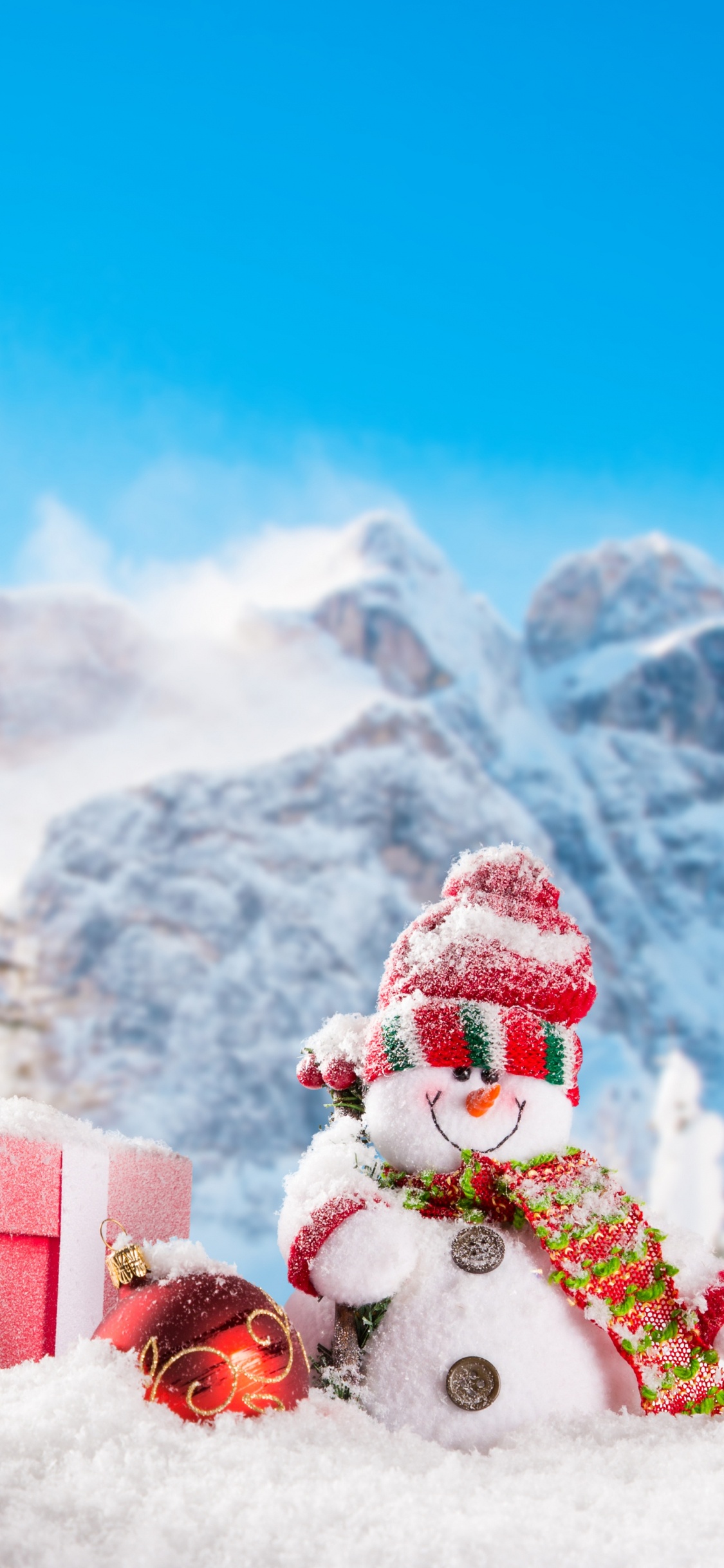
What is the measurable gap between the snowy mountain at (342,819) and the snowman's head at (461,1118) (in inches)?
310

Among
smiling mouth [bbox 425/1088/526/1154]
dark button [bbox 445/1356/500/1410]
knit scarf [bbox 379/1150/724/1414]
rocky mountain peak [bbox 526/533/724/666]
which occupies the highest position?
rocky mountain peak [bbox 526/533/724/666]

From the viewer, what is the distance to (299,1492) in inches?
24.1

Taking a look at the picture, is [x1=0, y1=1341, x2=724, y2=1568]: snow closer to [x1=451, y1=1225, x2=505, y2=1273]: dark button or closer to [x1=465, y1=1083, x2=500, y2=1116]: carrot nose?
[x1=451, y1=1225, x2=505, y2=1273]: dark button

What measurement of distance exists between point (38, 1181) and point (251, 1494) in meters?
0.41

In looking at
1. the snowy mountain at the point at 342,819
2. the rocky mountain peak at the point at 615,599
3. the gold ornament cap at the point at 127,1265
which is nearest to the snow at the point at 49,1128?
the gold ornament cap at the point at 127,1265

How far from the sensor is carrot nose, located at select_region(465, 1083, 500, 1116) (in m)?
0.96

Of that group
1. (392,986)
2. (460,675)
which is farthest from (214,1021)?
(392,986)

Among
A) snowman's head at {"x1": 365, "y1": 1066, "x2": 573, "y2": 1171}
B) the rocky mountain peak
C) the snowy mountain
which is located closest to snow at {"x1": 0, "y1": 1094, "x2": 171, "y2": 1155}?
snowman's head at {"x1": 365, "y1": 1066, "x2": 573, "y2": 1171}

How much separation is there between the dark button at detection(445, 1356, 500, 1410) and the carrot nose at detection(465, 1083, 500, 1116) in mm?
187

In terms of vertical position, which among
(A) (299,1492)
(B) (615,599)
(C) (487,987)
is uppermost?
(B) (615,599)

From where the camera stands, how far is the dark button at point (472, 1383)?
882mm

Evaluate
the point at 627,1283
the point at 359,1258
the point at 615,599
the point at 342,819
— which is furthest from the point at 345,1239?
the point at 615,599

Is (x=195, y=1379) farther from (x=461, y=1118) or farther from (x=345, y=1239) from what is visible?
(x=461, y=1118)

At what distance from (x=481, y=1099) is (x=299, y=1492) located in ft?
1.28
